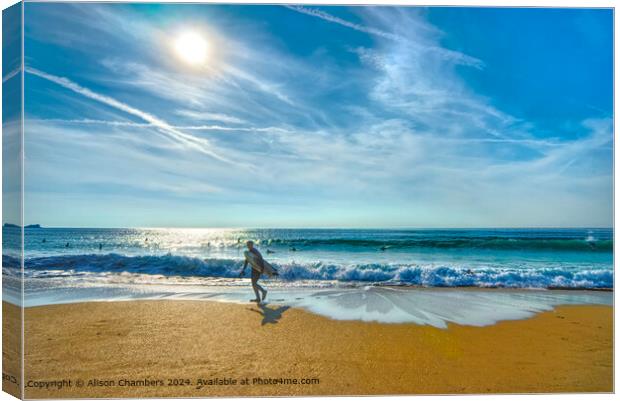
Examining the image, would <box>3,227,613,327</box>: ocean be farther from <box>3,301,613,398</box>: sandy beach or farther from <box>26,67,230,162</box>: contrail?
<box>26,67,230,162</box>: contrail

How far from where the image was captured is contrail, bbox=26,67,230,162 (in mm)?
3234

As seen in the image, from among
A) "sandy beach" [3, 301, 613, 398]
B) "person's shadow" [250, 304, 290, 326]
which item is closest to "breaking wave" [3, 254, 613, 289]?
"person's shadow" [250, 304, 290, 326]

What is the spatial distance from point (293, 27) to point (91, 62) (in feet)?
5.86

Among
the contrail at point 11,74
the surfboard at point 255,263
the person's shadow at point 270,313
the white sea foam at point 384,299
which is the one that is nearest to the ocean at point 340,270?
the white sea foam at point 384,299

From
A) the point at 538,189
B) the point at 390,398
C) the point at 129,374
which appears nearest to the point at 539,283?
the point at 538,189

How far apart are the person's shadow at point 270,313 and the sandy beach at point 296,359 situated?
16 cm

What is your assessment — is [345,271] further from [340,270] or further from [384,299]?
[384,299]

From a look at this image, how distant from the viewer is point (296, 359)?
3.23 m

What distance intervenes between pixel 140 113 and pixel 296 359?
2598mm

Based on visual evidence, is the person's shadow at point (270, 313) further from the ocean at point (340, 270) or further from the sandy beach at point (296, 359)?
the ocean at point (340, 270)

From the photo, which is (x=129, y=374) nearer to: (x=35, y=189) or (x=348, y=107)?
(x=35, y=189)

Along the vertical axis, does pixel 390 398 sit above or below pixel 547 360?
below

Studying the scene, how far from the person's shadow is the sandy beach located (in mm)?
156

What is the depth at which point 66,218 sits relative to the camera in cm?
362
